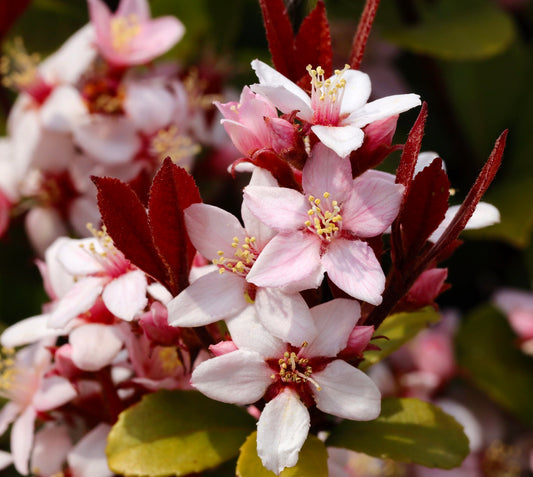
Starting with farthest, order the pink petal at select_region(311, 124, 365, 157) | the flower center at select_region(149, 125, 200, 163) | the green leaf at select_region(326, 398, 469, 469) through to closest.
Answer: the flower center at select_region(149, 125, 200, 163), the green leaf at select_region(326, 398, 469, 469), the pink petal at select_region(311, 124, 365, 157)

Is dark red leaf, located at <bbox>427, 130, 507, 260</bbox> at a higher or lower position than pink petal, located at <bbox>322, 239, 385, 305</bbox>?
higher

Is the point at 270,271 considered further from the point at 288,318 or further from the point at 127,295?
the point at 127,295

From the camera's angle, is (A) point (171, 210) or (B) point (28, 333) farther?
(B) point (28, 333)

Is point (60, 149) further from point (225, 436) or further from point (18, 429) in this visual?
point (225, 436)

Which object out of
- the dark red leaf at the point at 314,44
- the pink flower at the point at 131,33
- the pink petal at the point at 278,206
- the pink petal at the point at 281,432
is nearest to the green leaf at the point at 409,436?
the pink petal at the point at 281,432

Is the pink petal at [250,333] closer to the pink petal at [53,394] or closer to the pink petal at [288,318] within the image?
the pink petal at [288,318]

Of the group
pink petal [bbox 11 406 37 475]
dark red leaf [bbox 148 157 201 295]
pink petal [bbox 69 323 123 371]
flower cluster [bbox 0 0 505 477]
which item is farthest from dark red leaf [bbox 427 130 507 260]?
pink petal [bbox 11 406 37 475]

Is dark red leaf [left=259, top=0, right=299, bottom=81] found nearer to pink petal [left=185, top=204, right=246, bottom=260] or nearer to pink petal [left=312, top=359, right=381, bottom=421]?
pink petal [left=185, top=204, right=246, bottom=260]

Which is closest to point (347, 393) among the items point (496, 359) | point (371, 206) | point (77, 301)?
point (371, 206)
